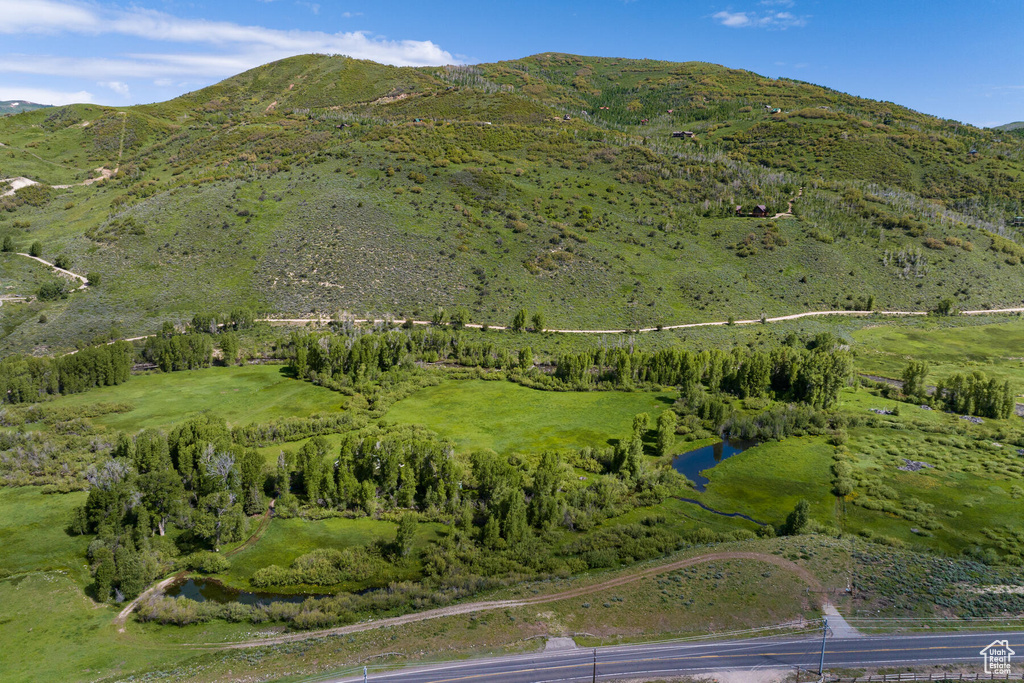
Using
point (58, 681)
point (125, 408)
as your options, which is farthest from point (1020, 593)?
point (125, 408)

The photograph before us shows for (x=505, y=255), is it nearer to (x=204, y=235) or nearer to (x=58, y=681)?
(x=204, y=235)

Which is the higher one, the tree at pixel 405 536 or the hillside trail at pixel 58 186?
the hillside trail at pixel 58 186

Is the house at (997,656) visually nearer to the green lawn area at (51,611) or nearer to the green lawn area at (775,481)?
the green lawn area at (775,481)

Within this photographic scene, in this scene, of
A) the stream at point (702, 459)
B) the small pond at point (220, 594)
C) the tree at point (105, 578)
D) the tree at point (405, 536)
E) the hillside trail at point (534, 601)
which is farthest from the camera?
the stream at point (702, 459)

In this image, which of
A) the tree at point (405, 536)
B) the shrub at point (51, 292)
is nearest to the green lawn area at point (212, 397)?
the tree at point (405, 536)

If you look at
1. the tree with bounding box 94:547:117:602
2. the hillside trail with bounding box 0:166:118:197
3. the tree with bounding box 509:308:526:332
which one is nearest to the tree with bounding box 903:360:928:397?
the tree with bounding box 509:308:526:332

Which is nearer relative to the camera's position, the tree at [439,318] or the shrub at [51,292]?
the shrub at [51,292]

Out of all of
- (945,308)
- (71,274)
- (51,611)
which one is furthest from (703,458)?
(71,274)
